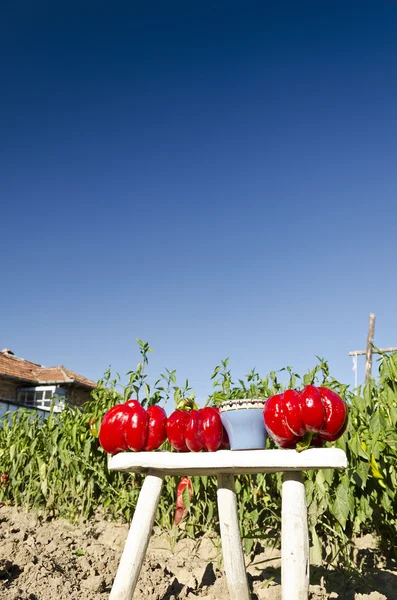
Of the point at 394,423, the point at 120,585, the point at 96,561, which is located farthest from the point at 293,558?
the point at 96,561

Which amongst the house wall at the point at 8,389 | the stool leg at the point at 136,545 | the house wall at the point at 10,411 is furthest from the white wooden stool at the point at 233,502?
the house wall at the point at 8,389

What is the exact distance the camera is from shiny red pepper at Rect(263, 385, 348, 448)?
171 cm

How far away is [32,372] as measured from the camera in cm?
1989

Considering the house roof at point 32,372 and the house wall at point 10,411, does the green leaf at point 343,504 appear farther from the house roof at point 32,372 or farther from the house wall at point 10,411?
the house roof at point 32,372

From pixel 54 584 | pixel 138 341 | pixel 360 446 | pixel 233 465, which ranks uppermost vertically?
A: pixel 138 341

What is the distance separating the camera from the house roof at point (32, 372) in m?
18.0

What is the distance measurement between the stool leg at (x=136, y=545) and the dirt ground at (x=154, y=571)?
498 millimetres

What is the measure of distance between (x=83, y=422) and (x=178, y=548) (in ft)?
3.68

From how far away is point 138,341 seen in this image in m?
3.25

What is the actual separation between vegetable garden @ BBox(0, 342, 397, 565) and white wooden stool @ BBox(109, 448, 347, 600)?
16.3 inches

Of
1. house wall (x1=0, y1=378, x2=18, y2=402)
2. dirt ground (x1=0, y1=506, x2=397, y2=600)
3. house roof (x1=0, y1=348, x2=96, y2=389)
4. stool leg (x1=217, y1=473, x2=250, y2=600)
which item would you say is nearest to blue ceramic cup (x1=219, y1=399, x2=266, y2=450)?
stool leg (x1=217, y1=473, x2=250, y2=600)

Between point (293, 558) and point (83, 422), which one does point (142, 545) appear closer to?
point (293, 558)

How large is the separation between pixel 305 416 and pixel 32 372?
1956 centimetres

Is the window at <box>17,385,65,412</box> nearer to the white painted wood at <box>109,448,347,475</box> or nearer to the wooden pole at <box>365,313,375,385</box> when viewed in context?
Answer: the wooden pole at <box>365,313,375,385</box>
